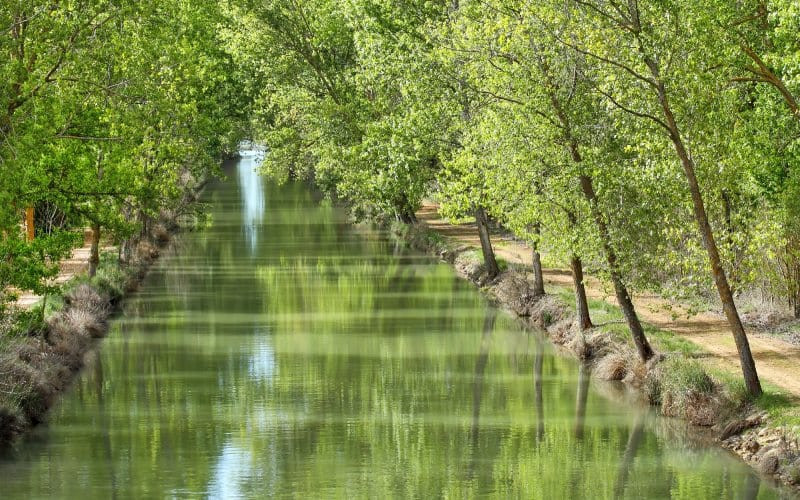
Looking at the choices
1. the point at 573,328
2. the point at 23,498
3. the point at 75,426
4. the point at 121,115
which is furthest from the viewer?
the point at 573,328

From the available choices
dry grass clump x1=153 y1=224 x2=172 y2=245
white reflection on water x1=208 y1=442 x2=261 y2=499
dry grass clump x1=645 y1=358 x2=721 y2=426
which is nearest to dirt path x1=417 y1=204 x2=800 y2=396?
dry grass clump x1=645 y1=358 x2=721 y2=426

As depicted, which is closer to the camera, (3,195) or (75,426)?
(3,195)

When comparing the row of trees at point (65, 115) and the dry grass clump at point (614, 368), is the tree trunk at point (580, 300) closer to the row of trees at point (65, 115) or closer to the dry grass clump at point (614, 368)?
the dry grass clump at point (614, 368)

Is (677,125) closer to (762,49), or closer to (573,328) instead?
(762,49)

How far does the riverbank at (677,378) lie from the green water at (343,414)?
0.46 metres

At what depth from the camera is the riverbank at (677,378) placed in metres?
22.4

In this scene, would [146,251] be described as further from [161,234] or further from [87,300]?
[87,300]

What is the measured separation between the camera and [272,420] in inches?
1057

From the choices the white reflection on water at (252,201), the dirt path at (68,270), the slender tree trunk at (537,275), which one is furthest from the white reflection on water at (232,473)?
the white reflection on water at (252,201)

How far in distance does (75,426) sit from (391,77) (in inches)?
884

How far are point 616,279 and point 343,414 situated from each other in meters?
6.61

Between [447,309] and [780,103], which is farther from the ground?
[780,103]

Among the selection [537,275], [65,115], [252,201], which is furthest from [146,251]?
[252,201]

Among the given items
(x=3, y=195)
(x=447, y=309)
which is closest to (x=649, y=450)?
(x=3, y=195)
